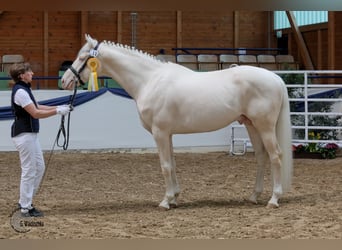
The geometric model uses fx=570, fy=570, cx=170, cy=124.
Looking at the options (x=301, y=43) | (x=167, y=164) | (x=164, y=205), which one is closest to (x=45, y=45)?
(x=301, y=43)

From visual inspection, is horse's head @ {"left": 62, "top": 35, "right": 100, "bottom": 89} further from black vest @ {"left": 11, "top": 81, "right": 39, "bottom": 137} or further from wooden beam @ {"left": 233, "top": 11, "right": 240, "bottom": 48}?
wooden beam @ {"left": 233, "top": 11, "right": 240, "bottom": 48}

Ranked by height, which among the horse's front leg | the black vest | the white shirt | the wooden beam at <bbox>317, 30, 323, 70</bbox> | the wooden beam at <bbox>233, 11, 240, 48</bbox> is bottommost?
the horse's front leg

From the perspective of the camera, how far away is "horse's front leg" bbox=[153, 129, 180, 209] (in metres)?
4.89

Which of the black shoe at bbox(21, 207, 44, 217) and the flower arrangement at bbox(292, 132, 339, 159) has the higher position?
the black shoe at bbox(21, 207, 44, 217)

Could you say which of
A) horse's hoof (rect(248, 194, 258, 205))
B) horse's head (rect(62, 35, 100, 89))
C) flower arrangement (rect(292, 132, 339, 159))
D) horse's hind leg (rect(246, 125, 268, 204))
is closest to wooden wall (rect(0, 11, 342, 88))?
flower arrangement (rect(292, 132, 339, 159))

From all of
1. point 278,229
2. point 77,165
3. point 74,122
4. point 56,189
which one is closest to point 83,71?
point 56,189

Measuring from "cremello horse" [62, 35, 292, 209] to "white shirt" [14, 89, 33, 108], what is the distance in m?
0.70

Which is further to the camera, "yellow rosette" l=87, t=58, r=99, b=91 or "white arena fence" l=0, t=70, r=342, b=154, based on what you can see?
"white arena fence" l=0, t=70, r=342, b=154

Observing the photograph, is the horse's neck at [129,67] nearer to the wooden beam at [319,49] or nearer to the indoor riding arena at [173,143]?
the indoor riding arena at [173,143]

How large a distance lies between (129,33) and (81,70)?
1061cm

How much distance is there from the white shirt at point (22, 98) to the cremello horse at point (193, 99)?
2.28 ft

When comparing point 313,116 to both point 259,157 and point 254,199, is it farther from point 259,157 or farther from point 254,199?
point 254,199

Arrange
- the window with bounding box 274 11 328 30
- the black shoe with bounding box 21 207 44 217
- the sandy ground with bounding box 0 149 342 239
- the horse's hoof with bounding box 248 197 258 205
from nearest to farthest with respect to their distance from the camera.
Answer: the sandy ground with bounding box 0 149 342 239
the black shoe with bounding box 21 207 44 217
the horse's hoof with bounding box 248 197 258 205
the window with bounding box 274 11 328 30

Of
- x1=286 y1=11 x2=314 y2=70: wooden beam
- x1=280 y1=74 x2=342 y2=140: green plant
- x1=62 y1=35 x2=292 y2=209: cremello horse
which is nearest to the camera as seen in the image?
x1=62 y1=35 x2=292 y2=209: cremello horse
